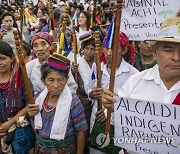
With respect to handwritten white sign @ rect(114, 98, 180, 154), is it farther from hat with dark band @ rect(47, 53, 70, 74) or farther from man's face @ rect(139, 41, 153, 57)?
man's face @ rect(139, 41, 153, 57)

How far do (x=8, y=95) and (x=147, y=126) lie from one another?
1.42 meters

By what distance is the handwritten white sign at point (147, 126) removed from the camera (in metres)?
1.90

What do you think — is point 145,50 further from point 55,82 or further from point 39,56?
point 55,82

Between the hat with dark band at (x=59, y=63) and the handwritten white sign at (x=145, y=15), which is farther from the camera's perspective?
the hat with dark band at (x=59, y=63)

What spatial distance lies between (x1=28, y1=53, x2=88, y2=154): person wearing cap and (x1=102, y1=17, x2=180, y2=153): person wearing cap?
0.60 meters

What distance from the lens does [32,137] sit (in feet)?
9.66

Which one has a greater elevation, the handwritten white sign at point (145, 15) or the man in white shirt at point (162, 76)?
the handwritten white sign at point (145, 15)

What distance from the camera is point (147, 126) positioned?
78.5 inches

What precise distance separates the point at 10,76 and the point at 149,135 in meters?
1.51

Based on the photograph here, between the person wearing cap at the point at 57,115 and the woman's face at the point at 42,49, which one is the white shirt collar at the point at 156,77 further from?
the woman's face at the point at 42,49

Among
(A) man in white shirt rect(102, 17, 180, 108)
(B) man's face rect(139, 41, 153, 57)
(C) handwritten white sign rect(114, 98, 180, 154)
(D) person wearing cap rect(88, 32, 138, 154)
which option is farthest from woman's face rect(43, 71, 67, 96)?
(B) man's face rect(139, 41, 153, 57)

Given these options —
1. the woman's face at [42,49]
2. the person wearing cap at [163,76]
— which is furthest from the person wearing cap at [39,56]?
Answer: the person wearing cap at [163,76]

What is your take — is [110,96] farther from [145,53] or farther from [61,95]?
[145,53]

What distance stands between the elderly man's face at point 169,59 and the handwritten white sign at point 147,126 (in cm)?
23
